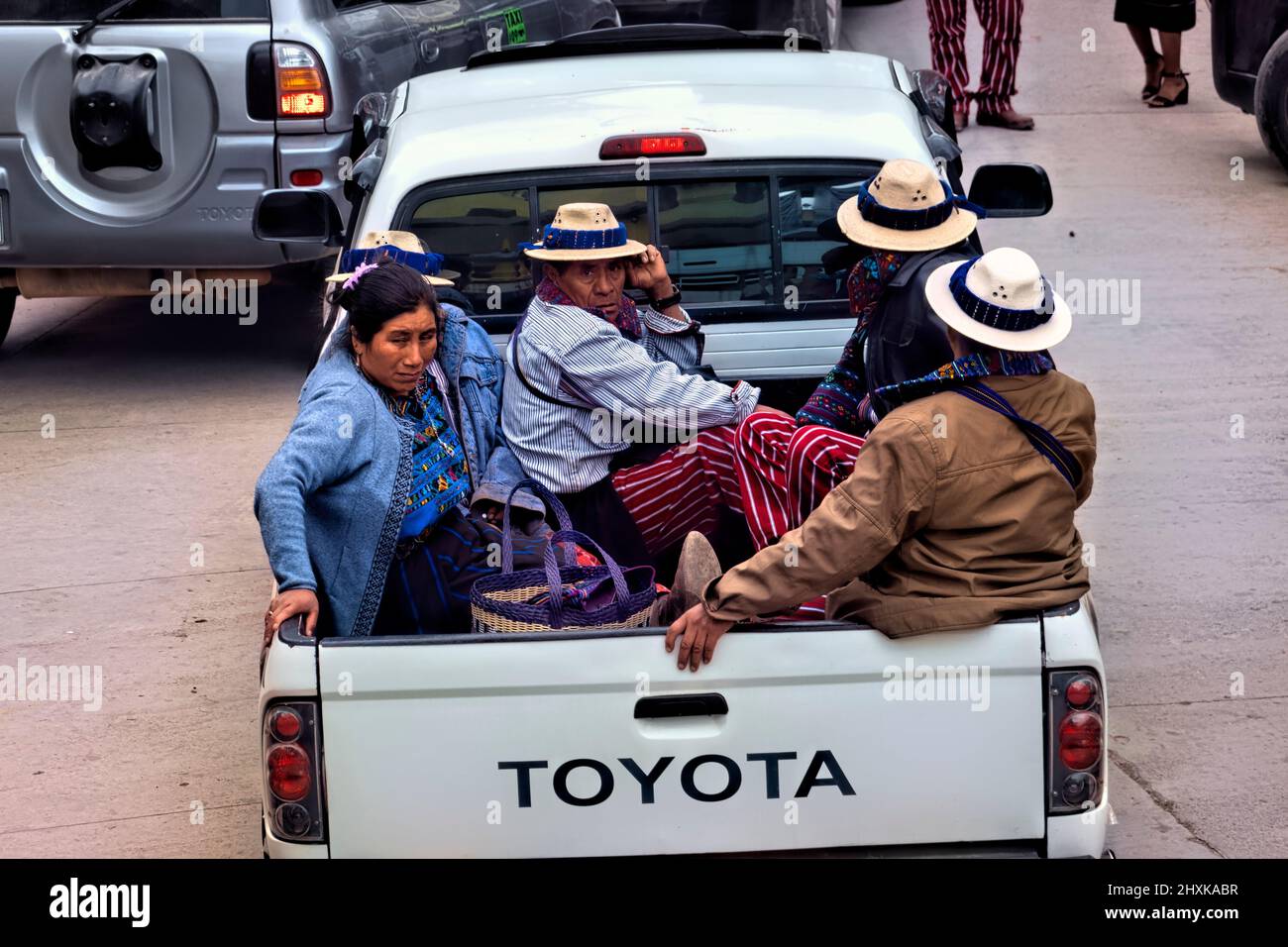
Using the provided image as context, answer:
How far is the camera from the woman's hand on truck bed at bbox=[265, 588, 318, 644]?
11.6ft

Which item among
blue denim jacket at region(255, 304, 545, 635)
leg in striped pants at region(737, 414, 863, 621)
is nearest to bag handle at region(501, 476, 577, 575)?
blue denim jacket at region(255, 304, 545, 635)

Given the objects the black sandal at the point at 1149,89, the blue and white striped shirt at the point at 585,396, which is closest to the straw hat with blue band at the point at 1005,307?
the blue and white striped shirt at the point at 585,396

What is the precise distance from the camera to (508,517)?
4191 millimetres

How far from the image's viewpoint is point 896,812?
3.38 meters

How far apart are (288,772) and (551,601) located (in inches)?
26.1

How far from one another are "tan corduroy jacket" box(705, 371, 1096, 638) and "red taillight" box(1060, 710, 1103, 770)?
0.24 m

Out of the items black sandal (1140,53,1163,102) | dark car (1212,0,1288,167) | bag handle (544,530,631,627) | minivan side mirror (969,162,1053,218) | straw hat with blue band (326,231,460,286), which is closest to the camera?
bag handle (544,530,631,627)

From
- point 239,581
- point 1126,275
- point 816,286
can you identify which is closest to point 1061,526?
point 816,286

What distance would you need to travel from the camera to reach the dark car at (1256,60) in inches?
443

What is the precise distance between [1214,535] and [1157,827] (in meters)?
2.26

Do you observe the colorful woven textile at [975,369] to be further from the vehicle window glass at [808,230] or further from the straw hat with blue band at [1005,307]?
the vehicle window glass at [808,230]

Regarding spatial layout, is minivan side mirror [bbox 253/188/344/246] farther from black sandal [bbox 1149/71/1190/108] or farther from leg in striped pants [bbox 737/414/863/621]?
black sandal [bbox 1149/71/1190/108]
